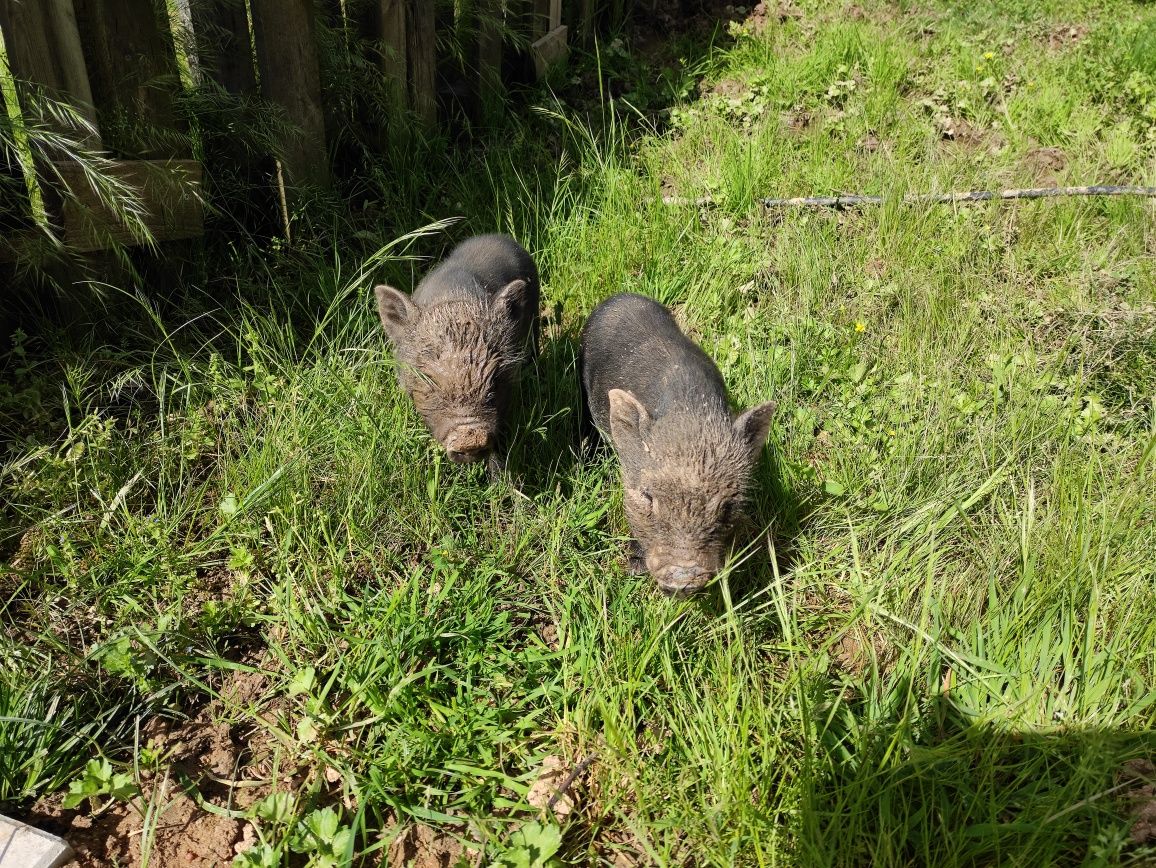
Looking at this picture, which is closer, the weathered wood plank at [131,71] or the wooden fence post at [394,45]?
the weathered wood plank at [131,71]

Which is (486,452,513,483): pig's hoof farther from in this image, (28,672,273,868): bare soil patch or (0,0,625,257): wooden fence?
(0,0,625,257): wooden fence

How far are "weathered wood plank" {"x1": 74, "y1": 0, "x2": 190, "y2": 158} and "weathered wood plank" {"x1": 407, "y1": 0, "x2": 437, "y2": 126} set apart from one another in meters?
1.72

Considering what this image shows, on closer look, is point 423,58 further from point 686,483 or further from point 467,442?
point 686,483

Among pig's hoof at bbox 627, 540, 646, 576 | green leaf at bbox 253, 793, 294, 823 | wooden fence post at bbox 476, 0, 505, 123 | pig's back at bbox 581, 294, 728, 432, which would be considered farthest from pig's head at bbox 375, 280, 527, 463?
wooden fence post at bbox 476, 0, 505, 123

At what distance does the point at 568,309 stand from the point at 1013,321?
257 centimetres

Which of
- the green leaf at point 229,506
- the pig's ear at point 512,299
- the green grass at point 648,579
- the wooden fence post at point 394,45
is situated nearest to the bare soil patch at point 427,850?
the green grass at point 648,579

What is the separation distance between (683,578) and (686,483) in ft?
1.13

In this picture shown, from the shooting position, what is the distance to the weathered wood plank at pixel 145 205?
3.65 m

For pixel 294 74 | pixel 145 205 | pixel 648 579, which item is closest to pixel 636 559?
pixel 648 579

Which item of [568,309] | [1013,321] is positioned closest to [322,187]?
[568,309]

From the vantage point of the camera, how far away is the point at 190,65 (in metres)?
A: 4.22

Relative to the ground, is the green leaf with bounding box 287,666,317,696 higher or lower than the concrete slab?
higher

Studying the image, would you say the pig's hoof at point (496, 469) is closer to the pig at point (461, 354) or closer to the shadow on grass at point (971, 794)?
the pig at point (461, 354)

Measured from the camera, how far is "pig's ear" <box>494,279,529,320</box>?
3822 mm
